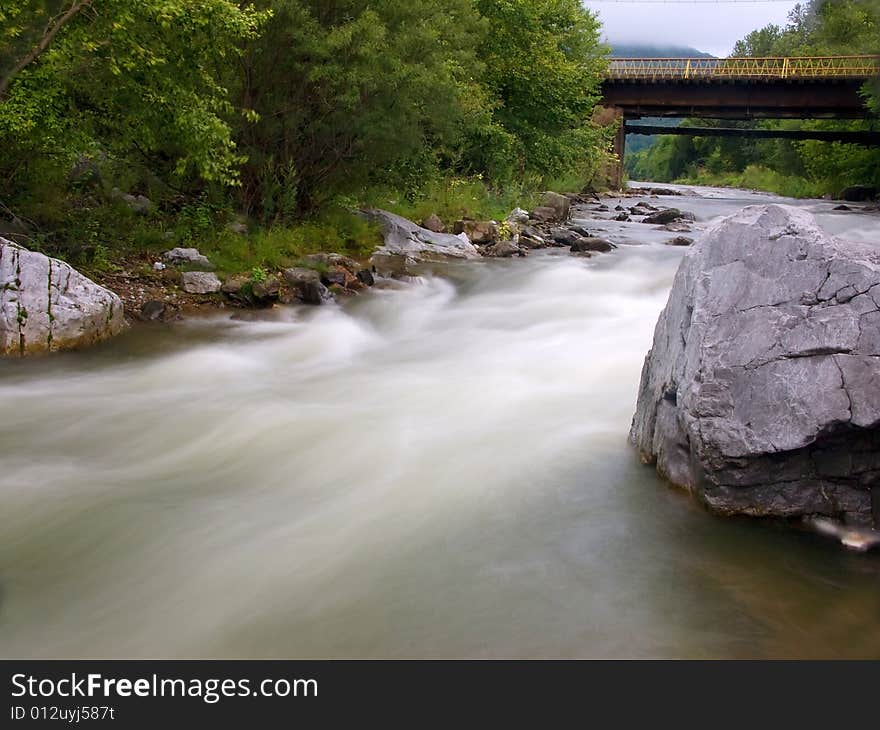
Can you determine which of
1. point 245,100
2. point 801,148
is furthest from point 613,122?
point 245,100

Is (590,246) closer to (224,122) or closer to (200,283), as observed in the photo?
(224,122)

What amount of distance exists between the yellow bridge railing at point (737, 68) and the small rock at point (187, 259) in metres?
37.3

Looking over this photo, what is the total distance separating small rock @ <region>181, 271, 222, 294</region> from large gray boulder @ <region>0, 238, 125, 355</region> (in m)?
2.02

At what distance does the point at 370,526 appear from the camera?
537cm

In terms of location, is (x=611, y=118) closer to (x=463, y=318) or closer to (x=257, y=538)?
(x=463, y=318)

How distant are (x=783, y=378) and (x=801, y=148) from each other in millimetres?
51693

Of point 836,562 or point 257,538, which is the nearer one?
point 836,562

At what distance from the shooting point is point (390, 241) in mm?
16391

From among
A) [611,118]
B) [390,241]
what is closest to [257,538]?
[390,241]

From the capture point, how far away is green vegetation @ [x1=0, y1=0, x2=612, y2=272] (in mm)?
8883

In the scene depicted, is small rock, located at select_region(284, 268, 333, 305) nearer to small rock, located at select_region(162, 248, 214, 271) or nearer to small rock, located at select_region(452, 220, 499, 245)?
small rock, located at select_region(162, 248, 214, 271)

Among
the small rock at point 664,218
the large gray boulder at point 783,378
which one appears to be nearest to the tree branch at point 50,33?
the large gray boulder at point 783,378
